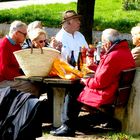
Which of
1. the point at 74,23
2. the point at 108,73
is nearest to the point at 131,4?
the point at 74,23

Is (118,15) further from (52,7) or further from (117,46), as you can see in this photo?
(117,46)

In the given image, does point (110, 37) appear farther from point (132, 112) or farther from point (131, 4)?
point (131, 4)

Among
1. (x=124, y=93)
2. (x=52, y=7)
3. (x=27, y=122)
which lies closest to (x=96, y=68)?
(x=124, y=93)

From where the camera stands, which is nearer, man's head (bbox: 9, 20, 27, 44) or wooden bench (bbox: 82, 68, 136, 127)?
wooden bench (bbox: 82, 68, 136, 127)

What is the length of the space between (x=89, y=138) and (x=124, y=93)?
25.5 inches

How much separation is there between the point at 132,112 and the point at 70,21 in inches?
68.4

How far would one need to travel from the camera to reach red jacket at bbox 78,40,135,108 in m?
7.22

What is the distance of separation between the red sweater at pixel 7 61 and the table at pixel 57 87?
19 centimetres

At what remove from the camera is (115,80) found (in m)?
7.29

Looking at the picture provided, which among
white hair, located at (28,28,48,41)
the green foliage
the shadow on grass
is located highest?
white hair, located at (28,28,48,41)

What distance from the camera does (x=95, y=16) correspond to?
2078cm

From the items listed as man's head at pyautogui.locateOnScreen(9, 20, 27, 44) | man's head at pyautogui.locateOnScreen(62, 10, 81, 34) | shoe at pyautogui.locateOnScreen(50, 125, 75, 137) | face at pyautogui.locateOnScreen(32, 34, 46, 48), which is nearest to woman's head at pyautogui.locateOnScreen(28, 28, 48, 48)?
face at pyautogui.locateOnScreen(32, 34, 46, 48)

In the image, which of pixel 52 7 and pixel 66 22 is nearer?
pixel 66 22

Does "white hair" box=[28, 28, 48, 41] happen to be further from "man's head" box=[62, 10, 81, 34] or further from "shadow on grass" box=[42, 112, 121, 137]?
"shadow on grass" box=[42, 112, 121, 137]
